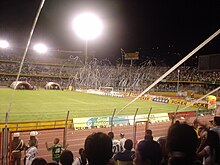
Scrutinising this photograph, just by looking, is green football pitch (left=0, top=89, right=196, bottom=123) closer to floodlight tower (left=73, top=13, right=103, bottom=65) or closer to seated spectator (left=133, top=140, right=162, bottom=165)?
seated spectator (left=133, top=140, right=162, bottom=165)

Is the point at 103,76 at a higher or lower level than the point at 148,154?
higher

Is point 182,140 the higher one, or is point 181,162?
point 182,140

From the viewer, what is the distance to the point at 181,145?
3.02 m

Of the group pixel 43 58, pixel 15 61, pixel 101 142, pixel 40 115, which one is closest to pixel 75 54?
pixel 43 58

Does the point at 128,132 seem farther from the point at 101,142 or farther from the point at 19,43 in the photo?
the point at 19,43

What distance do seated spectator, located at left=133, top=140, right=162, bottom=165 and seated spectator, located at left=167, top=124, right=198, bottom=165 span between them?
0.52 ft

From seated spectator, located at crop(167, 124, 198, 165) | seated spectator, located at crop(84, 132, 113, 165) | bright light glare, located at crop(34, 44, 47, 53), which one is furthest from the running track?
bright light glare, located at crop(34, 44, 47, 53)

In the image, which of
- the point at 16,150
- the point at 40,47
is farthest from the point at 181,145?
the point at 40,47

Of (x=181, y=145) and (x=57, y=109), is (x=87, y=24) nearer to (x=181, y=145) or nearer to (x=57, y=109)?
(x=57, y=109)

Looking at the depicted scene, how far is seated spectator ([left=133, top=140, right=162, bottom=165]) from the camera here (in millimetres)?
3084

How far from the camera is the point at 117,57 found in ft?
300

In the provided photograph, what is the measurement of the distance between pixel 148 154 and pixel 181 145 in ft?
1.36

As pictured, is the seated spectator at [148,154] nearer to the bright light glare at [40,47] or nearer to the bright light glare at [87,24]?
the bright light glare at [87,24]

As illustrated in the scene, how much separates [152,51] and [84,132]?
222 feet
